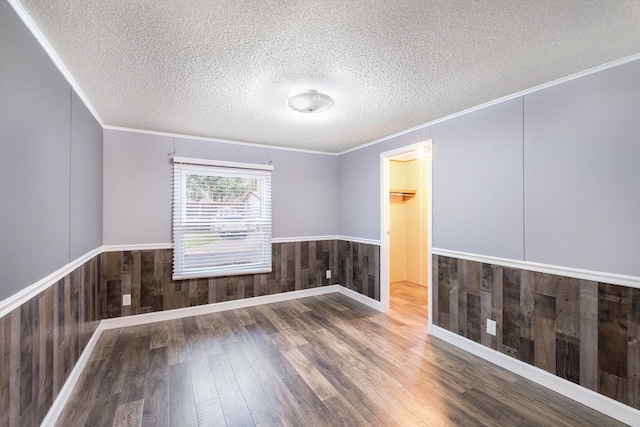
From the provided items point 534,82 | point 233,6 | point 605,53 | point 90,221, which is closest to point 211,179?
point 90,221

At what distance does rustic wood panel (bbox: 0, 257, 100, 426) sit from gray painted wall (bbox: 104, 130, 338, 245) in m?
1.01

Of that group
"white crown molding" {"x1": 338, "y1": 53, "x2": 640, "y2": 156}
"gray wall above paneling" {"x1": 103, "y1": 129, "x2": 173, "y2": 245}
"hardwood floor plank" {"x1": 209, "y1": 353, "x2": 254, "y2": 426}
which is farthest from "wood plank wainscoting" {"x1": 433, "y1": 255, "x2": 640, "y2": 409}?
"gray wall above paneling" {"x1": 103, "y1": 129, "x2": 173, "y2": 245}

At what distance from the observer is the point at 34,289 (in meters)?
1.48

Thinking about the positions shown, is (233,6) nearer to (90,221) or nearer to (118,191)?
(90,221)

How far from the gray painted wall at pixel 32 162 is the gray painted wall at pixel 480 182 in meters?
3.26

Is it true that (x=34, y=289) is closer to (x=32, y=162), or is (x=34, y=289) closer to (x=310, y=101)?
(x=32, y=162)

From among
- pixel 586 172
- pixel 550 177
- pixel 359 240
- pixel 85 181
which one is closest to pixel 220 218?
pixel 85 181

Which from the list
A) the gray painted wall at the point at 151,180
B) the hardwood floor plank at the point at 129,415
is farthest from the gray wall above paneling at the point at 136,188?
the hardwood floor plank at the point at 129,415

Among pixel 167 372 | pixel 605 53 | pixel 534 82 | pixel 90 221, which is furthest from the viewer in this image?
pixel 90 221

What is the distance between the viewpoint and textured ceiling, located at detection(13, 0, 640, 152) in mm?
1365

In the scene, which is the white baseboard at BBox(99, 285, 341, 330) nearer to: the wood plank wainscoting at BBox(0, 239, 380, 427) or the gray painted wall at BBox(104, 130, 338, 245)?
the wood plank wainscoting at BBox(0, 239, 380, 427)

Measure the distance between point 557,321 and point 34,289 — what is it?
11.4 feet

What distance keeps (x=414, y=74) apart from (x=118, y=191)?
3.46m

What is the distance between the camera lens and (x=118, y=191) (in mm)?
3270
